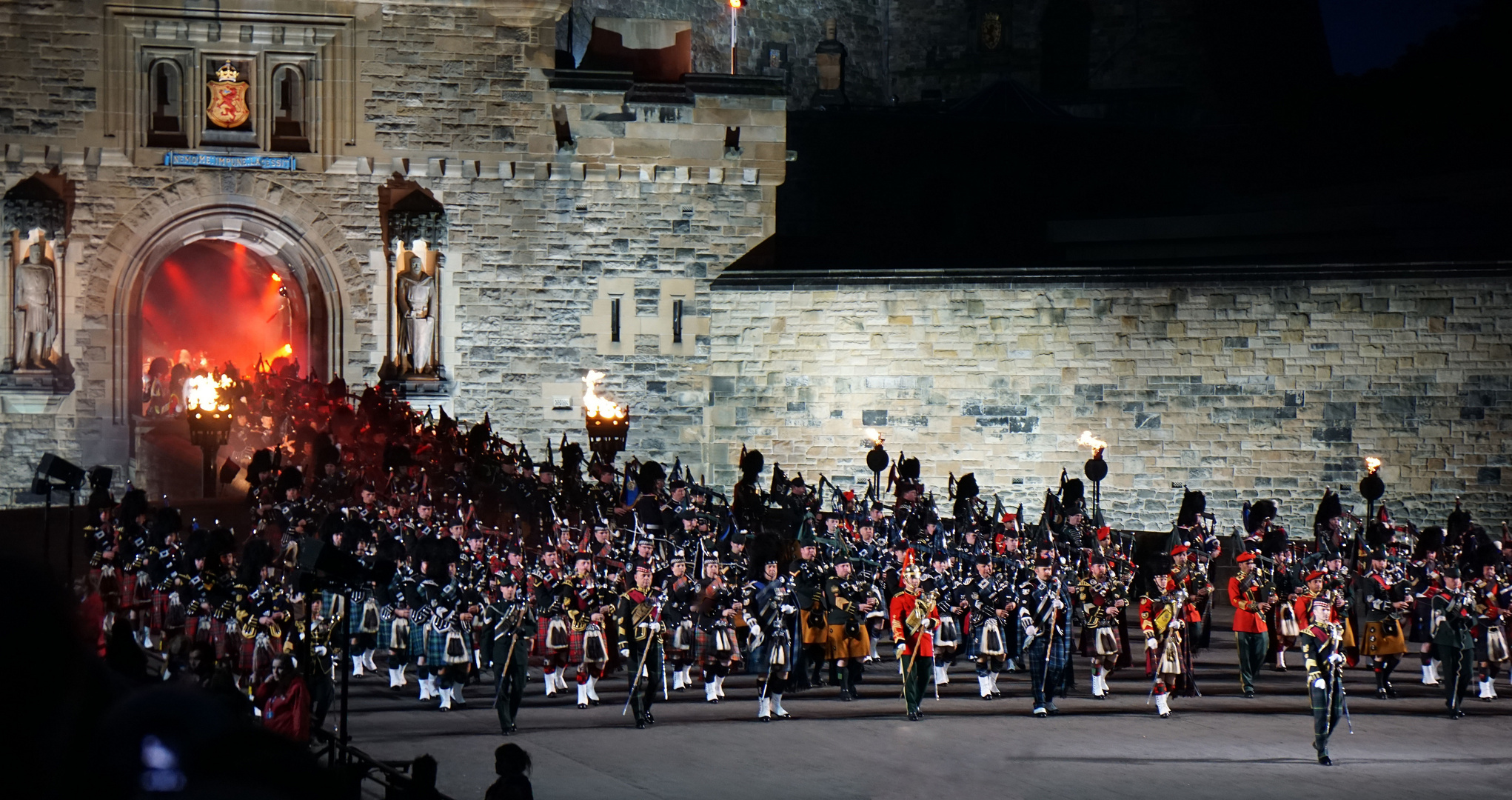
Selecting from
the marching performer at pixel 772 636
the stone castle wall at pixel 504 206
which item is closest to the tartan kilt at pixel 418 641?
the marching performer at pixel 772 636

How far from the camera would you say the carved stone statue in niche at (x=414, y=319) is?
24.8 m

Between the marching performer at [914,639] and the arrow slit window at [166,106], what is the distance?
14.9m

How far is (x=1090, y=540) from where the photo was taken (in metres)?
17.7

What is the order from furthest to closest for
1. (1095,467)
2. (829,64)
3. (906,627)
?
1. (829,64)
2. (1095,467)
3. (906,627)

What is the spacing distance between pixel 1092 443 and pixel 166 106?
45.9 feet

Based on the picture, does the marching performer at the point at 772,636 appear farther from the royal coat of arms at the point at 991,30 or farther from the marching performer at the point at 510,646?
the royal coat of arms at the point at 991,30

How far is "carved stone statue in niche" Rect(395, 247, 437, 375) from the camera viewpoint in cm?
2483

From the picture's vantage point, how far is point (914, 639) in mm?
13766

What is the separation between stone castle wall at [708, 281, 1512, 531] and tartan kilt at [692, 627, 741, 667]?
9227mm

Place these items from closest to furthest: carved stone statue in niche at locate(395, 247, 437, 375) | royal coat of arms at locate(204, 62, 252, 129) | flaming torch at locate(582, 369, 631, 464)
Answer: flaming torch at locate(582, 369, 631, 464) < royal coat of arms at locate(204, 62, 252, 129) < carved stone statue in niche at locate(395, 247, 437, 375)

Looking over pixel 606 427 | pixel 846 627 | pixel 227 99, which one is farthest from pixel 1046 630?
pixel 227 99

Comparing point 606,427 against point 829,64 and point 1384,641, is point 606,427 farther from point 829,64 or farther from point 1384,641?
point 829,64

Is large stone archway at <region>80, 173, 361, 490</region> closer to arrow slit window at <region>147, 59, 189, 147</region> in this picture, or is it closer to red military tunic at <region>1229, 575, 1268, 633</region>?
arrow slit window at <region>147, 59, 189, 147</region>

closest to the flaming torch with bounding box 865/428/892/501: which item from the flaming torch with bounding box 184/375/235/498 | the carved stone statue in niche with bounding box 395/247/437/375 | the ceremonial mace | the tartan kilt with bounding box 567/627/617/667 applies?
the carved stone statue in niche with bounding box 395/247/437/375
